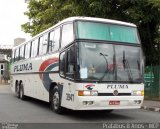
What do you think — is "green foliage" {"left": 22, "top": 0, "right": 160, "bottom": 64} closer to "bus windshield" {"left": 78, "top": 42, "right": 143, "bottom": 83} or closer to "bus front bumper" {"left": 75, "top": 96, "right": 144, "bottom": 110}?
"bus windshield" {"left": 78, "top": 42, "right": 143, "bottom": 83}

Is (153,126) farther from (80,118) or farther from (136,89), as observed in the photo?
(80,118)

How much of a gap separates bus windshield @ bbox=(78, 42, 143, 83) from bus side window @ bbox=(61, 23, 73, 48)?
78cm

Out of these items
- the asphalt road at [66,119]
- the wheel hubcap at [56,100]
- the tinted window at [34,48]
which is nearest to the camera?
the asphalt road at [66,119]

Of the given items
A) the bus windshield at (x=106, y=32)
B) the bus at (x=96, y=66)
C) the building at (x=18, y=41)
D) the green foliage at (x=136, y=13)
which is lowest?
the bus at (x=96, y=66)

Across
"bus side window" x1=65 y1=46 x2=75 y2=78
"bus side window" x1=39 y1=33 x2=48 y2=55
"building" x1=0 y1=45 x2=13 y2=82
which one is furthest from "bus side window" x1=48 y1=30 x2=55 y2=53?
"building" x1=0 y1=45 x2=13 y2=82

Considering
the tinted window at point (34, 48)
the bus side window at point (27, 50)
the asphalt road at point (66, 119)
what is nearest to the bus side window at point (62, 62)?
the asphalt road at point (66, 119)

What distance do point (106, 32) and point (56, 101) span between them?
314 centimetres

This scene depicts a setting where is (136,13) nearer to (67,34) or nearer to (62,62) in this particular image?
(67,34)

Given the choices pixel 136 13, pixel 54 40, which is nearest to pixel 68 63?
pixel 54 40

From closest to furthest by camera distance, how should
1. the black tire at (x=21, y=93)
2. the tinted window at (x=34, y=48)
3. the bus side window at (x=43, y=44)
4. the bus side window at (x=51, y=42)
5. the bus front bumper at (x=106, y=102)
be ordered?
the bus front bumper at (x=106, y=102)
the bus side window at (x=51, y=42)
the bus side window at (x=43, y=44)
the tinted window at (x=34, y=48)
the black tire at (x=21, y=93)

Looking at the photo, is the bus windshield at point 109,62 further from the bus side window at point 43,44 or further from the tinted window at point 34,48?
the tinted window at point 34,48

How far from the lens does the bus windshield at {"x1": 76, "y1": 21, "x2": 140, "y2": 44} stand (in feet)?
42.7

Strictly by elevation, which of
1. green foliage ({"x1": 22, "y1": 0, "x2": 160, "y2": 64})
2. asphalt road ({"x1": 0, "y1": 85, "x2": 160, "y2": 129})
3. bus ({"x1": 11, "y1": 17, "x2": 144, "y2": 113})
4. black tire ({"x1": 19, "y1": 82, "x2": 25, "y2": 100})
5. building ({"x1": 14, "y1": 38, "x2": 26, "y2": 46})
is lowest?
asphalt road ({"x1": 0, "y1": 85, "x2": 160, "y2": 129})

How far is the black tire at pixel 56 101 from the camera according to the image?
46.3 feet
